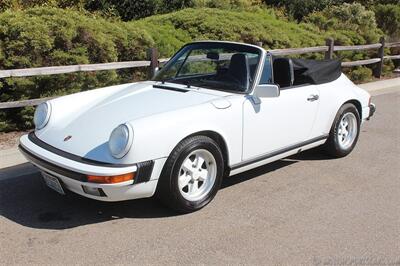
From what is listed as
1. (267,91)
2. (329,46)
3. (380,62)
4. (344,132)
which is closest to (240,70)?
(267,91)

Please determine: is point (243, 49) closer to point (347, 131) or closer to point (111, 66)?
point (347, 131)

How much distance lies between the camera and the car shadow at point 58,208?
4.30 m

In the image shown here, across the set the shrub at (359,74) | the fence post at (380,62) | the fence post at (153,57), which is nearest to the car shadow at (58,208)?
the fence post at (153,57)

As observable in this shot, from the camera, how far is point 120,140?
400cm

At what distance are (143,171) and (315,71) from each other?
280 cm

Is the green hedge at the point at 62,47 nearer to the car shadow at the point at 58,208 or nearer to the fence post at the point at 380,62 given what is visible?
the car shadow at the point at 58,208

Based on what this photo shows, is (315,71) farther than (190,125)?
Yes

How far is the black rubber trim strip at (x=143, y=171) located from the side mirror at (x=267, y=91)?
145 cm

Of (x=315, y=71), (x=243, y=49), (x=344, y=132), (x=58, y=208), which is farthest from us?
(x=344, y=132)

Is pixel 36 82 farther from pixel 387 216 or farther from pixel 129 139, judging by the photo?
pixel 387 216

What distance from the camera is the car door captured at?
16.0 ft

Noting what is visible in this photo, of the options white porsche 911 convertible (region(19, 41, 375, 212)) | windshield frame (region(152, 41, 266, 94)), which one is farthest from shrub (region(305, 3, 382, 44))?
windshield frame (region(152, 41, 266, 94))

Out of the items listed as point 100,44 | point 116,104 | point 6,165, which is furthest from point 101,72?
point 116,104

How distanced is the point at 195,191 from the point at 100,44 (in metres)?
4.19
